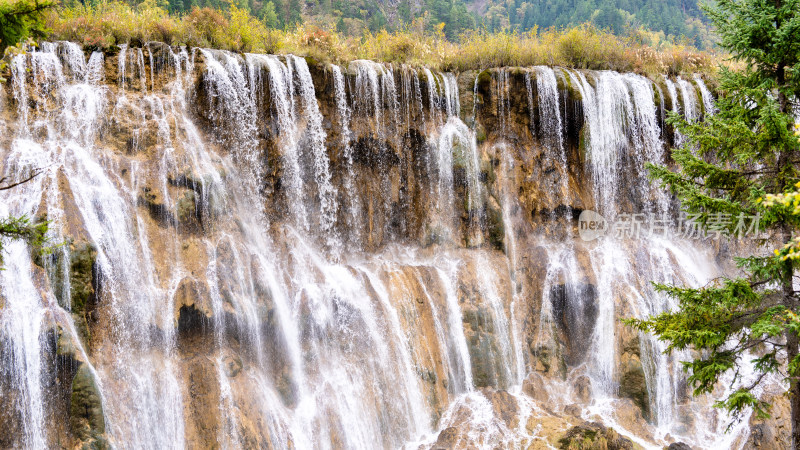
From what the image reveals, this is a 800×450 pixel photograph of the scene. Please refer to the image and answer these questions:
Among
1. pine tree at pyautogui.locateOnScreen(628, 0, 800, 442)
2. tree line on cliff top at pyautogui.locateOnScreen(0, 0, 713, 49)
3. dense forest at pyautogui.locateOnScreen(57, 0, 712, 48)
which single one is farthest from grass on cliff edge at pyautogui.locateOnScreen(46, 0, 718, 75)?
Result: dense forest at pyautogui.locateOnScreen(57, 0, 712, 48)

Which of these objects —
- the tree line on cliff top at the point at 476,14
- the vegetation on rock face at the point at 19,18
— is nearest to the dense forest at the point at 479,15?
the tree line on cliff top at the point at 476,14

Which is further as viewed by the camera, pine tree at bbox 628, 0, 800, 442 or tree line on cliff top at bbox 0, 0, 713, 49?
tree line on cliff top at bbox 0, 0, 713, 49

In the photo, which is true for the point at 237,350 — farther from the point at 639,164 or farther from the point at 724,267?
the point at 724,267

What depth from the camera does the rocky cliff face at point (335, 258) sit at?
1012cm

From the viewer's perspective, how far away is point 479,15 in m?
60.4

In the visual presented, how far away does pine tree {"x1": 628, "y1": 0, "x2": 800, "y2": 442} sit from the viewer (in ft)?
22.8

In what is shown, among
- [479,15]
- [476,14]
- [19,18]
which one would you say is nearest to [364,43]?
[19,18]

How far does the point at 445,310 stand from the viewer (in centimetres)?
1399

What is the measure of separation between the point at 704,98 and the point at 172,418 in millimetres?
17875

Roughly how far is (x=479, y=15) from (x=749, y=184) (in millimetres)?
57872

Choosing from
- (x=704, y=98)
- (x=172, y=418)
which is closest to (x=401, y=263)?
(x=172, y=418)

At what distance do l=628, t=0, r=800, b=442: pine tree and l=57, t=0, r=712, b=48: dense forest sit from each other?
23.7 meters

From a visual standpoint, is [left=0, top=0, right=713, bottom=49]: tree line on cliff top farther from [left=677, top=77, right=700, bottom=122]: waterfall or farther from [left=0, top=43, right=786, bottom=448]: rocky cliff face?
[left=0, top=43, right=786, bottom=448]: rocky cliff face

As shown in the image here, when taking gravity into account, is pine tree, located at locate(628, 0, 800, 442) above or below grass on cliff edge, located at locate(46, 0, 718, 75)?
below
